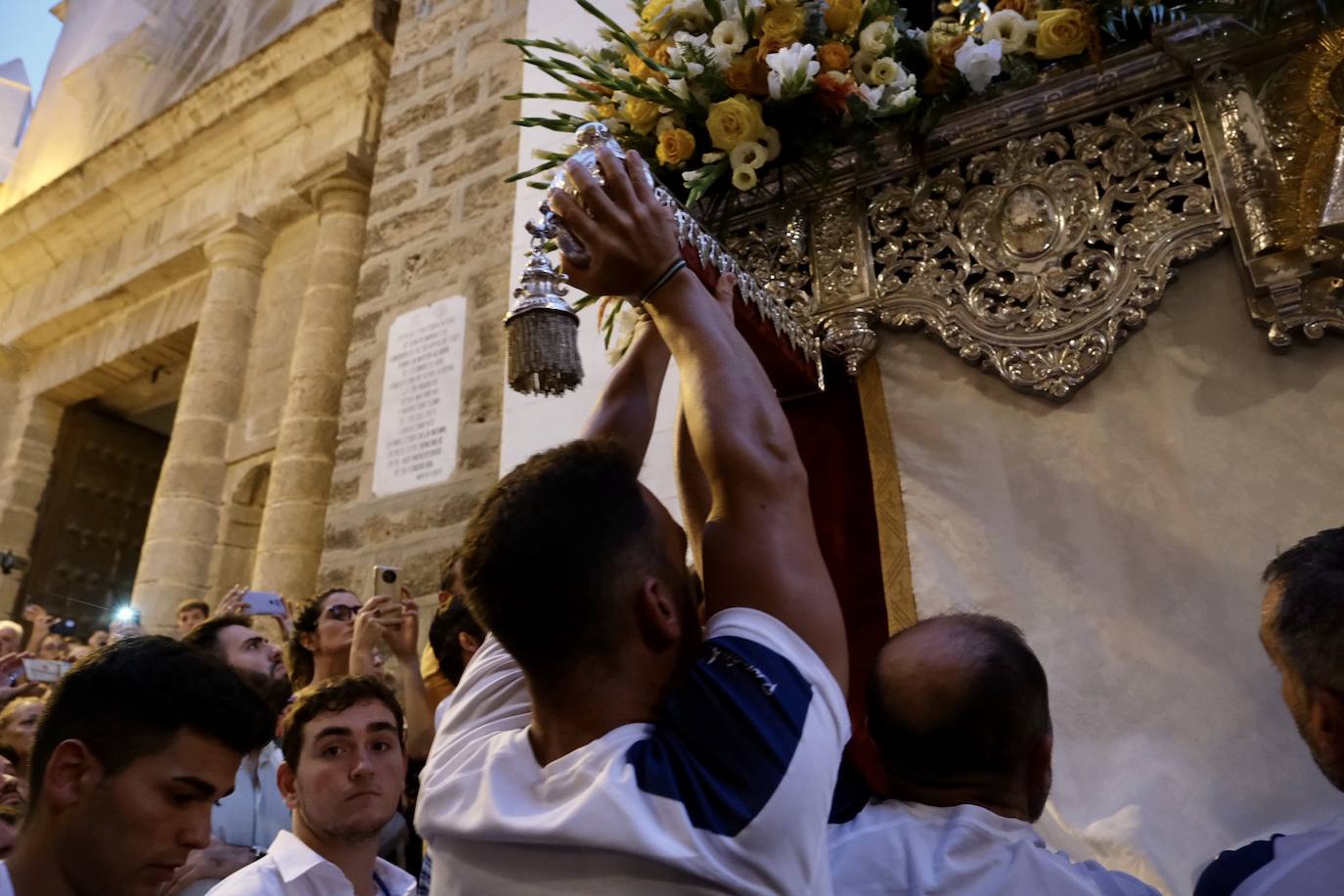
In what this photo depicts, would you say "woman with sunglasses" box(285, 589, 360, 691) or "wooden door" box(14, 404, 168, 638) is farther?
"wooden door" box(14, 404, 168, 638)

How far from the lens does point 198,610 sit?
4.82 meters

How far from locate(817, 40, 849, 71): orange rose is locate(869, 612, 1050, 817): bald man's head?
5.63 ft

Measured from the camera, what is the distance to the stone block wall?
4512mm

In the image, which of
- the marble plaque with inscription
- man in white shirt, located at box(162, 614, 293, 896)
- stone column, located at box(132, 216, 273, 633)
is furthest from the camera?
stone column, located at box(132, 216, 273, 633)

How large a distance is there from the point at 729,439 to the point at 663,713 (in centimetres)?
30

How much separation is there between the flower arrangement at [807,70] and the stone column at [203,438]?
4.72 m

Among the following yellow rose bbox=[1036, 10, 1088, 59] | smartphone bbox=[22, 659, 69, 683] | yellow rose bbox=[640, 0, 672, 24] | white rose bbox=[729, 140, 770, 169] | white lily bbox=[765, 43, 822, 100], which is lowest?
smartphone bbox=[22, 659, 69, 683]

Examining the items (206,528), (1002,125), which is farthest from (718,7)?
(206,528)

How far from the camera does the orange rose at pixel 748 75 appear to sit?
2635 mm

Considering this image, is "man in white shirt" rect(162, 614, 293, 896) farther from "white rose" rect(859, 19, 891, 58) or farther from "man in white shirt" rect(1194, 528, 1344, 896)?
"white rose" rect(859, 19, 891, 58)

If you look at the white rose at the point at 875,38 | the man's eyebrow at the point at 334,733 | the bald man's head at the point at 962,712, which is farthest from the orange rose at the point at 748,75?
the man's eyebrow at the point at 334,733

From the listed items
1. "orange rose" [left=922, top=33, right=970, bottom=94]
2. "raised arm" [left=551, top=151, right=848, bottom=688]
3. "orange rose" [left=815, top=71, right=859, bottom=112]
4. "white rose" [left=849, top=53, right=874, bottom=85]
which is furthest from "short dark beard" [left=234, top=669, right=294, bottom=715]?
"orange rose" [left=922, top=33, right=970, bottom=94]

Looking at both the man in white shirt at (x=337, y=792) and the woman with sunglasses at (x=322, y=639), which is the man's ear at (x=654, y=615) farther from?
the woman with sunglasses at (x=322, y=639)

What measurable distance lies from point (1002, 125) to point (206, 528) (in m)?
5.62
